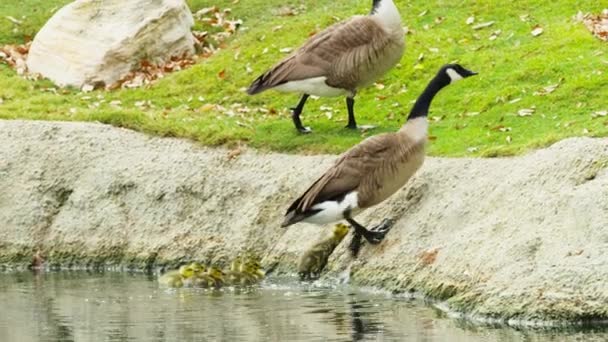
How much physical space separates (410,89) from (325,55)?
289cm

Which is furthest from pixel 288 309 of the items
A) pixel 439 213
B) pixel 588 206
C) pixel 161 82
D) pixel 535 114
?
pixel 161 82

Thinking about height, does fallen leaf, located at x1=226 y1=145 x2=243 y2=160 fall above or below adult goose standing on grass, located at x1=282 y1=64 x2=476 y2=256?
below

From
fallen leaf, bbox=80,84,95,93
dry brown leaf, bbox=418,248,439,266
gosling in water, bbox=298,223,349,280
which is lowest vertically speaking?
fallen leaf, bbox=80,84,95,93

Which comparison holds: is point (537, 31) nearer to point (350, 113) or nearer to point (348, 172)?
point (350, 113)

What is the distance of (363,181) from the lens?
20.0 meters

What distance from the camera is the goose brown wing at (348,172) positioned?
19.8 meters

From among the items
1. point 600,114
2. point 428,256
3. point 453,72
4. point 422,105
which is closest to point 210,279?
point 428,256

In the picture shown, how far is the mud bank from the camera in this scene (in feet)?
57.8

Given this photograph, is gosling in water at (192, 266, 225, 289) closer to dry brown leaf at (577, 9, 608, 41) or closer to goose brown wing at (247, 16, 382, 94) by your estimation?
goose brown wing at (247, 16, 382, 94)

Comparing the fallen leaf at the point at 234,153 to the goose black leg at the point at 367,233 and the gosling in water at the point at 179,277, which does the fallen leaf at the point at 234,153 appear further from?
the goose black leg at the point at 367,233

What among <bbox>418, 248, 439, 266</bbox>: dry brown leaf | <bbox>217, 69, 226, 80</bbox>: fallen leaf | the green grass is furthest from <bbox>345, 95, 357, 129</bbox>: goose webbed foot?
<bbox>418, 248, 439, 266</bbox>: dry brown leaf

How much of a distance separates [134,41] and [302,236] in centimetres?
784

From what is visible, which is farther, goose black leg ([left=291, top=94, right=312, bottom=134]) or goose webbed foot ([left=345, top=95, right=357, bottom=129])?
goose webbed foot ([left=345, top=95, right=357, bottom=129])

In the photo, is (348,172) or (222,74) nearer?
(348,172)
